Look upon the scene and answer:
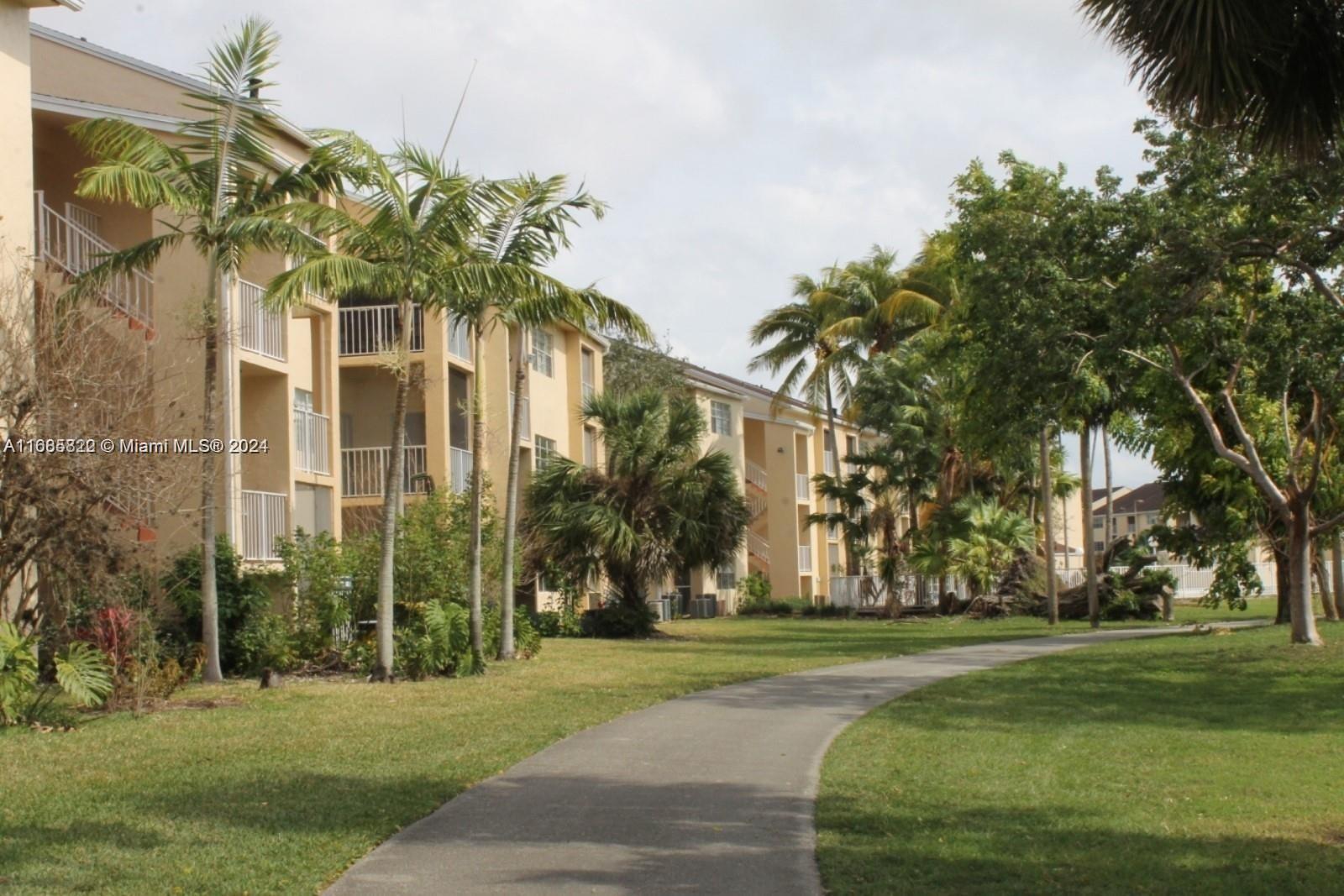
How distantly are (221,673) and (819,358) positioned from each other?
2922 centimetres

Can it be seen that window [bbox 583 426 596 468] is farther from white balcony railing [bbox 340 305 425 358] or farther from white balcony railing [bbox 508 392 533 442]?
white balcony railing [bbox 340 305 425 358]

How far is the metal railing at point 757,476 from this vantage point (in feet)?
170

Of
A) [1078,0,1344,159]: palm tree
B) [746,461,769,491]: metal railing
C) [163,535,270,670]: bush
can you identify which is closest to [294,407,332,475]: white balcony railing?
[163,535,270,670]: bush

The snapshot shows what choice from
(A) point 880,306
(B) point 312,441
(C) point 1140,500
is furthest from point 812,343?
(C) point 1140,500

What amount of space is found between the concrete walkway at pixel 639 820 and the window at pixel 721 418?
109 ft

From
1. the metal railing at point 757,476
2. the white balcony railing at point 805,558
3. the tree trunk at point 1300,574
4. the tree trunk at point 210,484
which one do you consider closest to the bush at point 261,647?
the tree trunk at point 210,484

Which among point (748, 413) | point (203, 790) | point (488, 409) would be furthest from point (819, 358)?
point (203, 790)

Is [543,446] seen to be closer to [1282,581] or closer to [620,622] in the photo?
[620,622]

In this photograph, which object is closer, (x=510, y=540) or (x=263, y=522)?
(x=510, y=540)

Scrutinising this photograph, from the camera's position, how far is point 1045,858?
816 cm

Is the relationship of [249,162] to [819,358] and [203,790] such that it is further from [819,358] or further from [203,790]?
[819,358]

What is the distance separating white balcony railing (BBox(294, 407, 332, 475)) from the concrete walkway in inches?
464

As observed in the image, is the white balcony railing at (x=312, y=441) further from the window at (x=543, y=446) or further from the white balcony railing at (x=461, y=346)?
the window at (x=543, y=446)

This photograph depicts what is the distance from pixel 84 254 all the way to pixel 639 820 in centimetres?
1461
